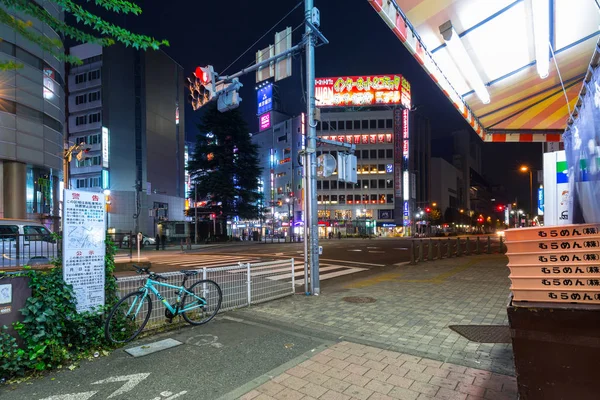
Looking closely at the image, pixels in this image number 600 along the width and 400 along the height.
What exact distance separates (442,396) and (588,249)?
2338 mm

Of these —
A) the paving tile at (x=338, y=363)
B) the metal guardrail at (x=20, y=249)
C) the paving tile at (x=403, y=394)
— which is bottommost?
the paving tile at (x=338, y=363)

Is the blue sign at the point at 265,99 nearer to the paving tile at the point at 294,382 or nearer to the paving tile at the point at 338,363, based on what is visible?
the paving tile at the point at 338,363

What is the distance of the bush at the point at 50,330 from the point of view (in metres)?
4.04

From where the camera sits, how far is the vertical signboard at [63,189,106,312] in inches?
187

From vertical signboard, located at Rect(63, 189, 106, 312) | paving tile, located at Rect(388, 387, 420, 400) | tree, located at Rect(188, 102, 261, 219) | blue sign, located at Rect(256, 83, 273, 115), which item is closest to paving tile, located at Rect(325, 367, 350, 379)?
paving tile, located at Rect(388, 387, 420, 400)

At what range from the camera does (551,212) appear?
3.38m

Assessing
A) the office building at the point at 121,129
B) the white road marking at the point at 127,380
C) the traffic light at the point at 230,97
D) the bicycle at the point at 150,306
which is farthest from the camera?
the office building at the point at 121,129

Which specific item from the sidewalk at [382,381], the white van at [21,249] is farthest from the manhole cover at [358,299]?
the white van at [21,249]

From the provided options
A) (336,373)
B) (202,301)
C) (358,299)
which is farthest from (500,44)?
(358,299)

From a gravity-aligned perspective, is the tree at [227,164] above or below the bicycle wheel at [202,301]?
above

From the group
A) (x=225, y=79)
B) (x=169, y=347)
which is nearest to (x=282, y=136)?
(x=225, y=79)

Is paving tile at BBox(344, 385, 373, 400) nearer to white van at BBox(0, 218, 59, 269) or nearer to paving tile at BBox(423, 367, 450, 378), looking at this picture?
paving tile at BBox(423, 367, 450, 378)

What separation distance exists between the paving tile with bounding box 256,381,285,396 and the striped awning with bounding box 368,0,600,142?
13.0 ft

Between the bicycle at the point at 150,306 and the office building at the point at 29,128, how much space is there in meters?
21.3
